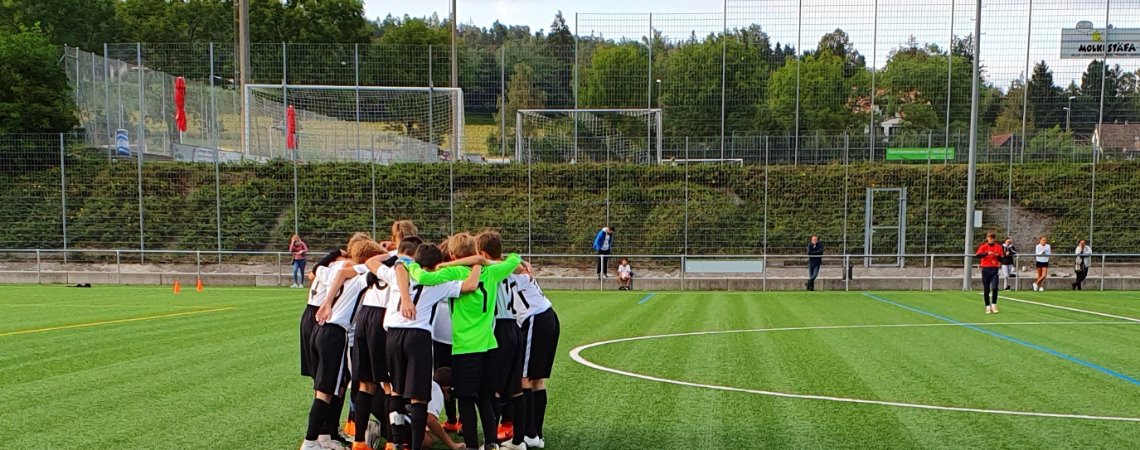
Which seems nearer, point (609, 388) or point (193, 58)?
point (609, 388)

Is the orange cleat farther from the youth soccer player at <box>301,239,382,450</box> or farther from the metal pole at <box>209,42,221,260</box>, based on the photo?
the metal pole at <box>209,42,221,260</box>

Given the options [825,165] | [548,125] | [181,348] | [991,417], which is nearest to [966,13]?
[825,165]

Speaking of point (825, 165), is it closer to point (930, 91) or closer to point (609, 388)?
point (930, 91)

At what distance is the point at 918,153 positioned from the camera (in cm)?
2716

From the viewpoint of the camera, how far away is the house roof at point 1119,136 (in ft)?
89.5

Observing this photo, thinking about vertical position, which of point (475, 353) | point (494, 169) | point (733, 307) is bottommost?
point (733, 307)

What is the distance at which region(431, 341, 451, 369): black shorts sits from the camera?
5934 millimetres

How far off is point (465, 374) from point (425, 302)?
578 mm

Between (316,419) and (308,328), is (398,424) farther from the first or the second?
(308,328)

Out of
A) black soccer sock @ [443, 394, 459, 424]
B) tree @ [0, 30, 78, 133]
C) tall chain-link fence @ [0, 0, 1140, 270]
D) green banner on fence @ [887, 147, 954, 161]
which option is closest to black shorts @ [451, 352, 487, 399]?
black soccer sock @ [443, 394, 459, 424]

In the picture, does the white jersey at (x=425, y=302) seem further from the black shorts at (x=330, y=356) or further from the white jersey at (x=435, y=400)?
the white jersey at (x=435, y=400)

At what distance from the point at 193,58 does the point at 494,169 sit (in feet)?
41.5

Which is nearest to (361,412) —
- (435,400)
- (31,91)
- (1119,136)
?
(435,400)

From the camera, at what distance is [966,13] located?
28766 millimetres
